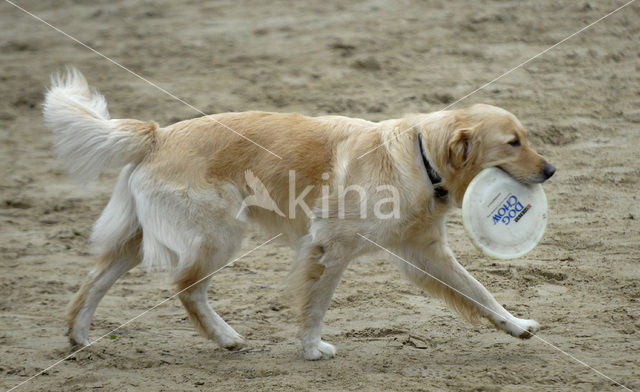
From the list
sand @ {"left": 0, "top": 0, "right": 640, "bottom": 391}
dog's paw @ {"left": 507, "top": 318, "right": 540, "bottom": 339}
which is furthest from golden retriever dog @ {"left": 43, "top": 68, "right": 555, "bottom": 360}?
sand @ {"left": 0, "top": 0, "right": 640, "bottom": 391}

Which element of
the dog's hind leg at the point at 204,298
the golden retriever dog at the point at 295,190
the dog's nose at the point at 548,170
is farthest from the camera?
the dog's hind leg at the point at 204,298

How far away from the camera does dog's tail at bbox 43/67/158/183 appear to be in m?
5.02

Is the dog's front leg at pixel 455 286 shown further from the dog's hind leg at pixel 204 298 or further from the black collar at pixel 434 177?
the dog's hind leg at pixel 204 298

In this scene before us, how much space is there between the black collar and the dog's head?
0.05 meters

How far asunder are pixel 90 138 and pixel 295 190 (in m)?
1.31

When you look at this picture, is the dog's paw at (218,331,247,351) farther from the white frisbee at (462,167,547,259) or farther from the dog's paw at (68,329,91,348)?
the white frisbee at (462,167,547,259)

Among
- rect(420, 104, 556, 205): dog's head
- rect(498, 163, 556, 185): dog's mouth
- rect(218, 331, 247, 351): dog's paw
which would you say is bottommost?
rect(218, 331, 247, 351): dog's paw

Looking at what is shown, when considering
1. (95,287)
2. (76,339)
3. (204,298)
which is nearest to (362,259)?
(204,298)

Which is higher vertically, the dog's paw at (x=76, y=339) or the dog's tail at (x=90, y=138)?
the dog's tail at (x=90, y=138)

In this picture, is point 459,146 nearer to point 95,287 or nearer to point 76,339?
point 95,287

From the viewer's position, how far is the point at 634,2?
9258 mm

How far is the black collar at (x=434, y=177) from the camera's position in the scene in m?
4.79

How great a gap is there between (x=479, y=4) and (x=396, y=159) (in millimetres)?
5613

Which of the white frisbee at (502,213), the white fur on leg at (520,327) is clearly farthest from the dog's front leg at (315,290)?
the white fur on leg at (520,327)
